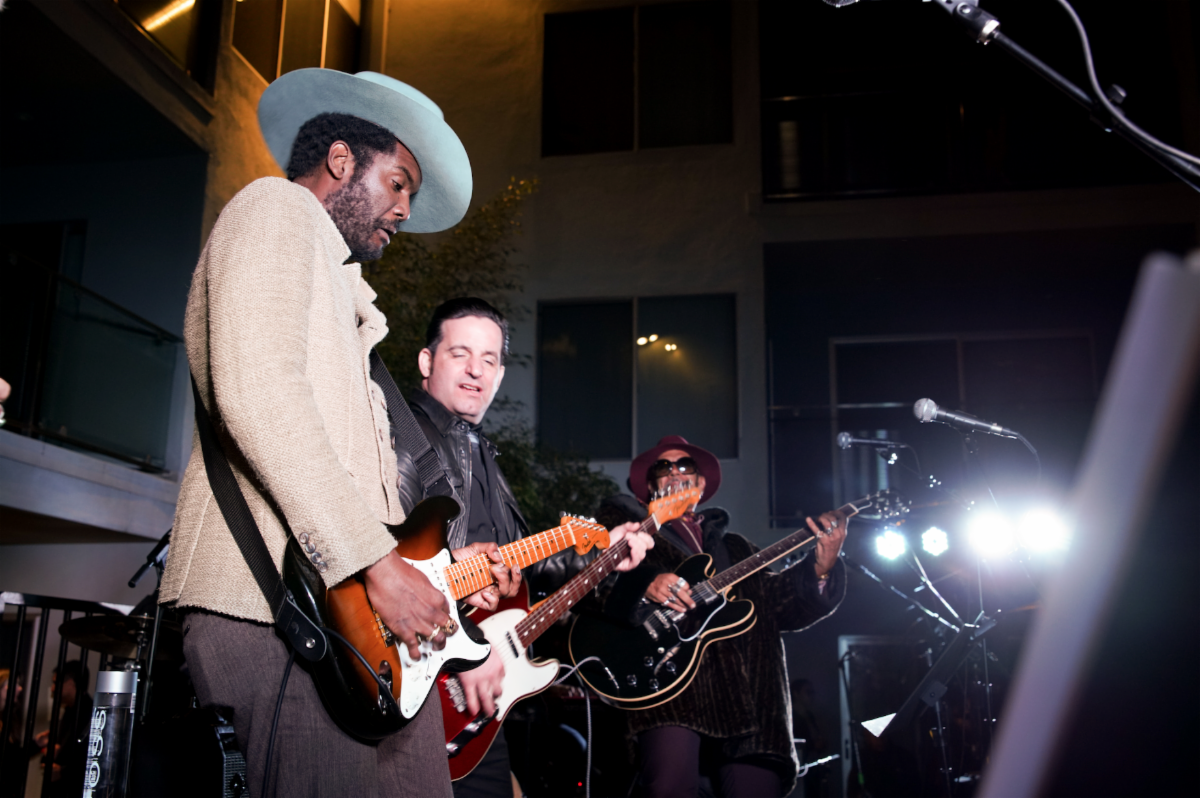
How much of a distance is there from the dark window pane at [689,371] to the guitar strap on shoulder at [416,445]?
7192 mm

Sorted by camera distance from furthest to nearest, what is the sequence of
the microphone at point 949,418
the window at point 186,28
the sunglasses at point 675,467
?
the window at point 186,28, the sunglasses at point 675,467, the microphone at point 949,418

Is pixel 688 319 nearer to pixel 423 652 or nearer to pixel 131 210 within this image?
pixel 131 210

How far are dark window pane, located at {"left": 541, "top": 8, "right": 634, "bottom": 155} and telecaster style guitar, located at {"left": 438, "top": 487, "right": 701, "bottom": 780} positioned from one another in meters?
8.05

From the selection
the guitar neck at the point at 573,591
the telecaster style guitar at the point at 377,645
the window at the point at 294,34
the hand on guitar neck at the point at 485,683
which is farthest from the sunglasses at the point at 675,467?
the window at the point at 294,34

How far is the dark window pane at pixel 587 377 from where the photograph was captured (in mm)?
10188

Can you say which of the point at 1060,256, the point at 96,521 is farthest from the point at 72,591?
the point at 1060,256

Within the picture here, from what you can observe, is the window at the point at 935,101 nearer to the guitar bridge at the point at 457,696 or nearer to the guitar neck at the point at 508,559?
the guitar neck at the point at 508,559

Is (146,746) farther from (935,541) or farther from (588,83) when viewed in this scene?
(588,83)

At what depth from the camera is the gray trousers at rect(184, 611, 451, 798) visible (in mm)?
1542

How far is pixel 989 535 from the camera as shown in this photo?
548 cm

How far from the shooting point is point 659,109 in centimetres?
1104

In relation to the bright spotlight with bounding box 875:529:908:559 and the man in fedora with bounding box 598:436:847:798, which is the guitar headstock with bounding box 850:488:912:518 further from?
the bright spotlight with bounding box 875:529:908:559

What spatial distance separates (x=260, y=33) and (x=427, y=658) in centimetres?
948

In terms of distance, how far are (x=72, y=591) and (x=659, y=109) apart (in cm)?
811
